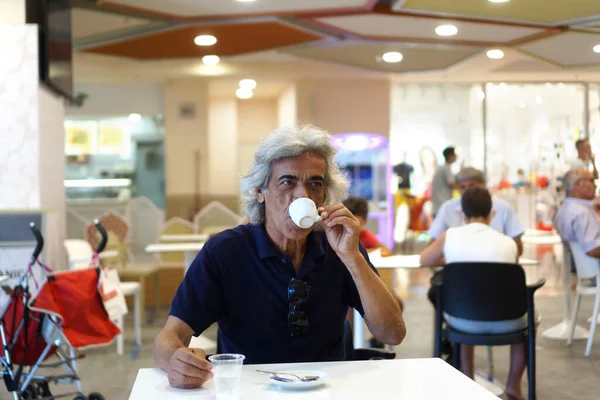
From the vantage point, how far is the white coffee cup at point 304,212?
2092mm

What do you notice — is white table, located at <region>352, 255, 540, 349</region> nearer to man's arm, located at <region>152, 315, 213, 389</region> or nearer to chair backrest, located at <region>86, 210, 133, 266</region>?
man's arm, located at <region>152, 315, 213, 389</region>

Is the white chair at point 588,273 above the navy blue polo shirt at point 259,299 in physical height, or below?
below

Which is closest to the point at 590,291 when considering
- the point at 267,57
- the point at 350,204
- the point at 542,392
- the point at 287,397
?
the point at 542,392

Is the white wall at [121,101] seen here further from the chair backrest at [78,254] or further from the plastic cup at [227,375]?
the plastic cup at [227,375]

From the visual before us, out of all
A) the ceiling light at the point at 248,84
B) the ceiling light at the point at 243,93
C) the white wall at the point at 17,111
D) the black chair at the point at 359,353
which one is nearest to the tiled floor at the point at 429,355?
the white wall at the point at 17,111

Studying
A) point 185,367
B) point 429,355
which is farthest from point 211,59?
point 185,367

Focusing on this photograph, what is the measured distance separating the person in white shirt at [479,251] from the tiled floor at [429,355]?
15.3 inches

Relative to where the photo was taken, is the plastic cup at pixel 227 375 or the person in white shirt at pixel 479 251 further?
the person in white shirt at pixel 479 251

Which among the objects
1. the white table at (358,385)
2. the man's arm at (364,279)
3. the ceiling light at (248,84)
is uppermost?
the ceiling light at (248,84)

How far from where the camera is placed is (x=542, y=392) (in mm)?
4766

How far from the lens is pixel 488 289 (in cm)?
395

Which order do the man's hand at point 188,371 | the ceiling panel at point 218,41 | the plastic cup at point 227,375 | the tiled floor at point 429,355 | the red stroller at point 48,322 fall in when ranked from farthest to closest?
the ceiling panel at point 218,41, the tiled floor at point 429,355, the red stroller at point 48,322, the man's hand at point 188,371, the plastic cup at point 227,375

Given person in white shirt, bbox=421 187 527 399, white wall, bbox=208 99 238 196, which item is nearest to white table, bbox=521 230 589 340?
person in white shirt, bbox=421 187 527 399

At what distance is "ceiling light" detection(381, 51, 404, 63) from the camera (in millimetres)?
8805
